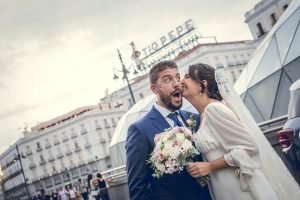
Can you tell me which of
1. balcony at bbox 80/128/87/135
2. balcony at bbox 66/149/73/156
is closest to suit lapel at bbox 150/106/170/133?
balcony at bbox 80/128/87/135

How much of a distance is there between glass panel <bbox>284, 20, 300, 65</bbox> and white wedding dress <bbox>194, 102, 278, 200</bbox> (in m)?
8.67

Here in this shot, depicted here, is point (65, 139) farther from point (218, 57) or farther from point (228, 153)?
point (228, 153)

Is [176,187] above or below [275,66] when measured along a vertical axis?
below

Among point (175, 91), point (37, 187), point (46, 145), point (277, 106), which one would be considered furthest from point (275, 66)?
point (37, 187)

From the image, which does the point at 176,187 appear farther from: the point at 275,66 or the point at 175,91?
the point at 275,66

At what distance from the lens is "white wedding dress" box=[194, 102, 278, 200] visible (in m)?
3.04

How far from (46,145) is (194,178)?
87.0 metres

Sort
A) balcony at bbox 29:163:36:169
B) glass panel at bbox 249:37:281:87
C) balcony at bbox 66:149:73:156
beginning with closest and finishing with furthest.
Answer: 1. glass panel at bbox 249:37:281:87
2. balcony at bbox 66:149:73:156
3. balcony at bbox 29:163:36:169

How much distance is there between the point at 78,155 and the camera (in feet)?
263

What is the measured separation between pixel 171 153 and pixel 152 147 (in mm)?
240

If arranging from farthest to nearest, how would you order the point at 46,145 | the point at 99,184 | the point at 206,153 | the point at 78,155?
the point at 46,145, the point at 78,155, the point at 99,184, the point at 206,153

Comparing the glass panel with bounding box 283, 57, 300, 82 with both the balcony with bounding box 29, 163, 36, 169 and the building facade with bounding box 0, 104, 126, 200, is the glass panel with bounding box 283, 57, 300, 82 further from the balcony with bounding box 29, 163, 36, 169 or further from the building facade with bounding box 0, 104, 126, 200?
the balcony with bounding box 29, 163, 36, 169

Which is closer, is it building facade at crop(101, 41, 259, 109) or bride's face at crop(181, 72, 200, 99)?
bride's face at crop(181, 72, 200, 99)

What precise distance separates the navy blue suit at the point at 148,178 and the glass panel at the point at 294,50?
8934mm
